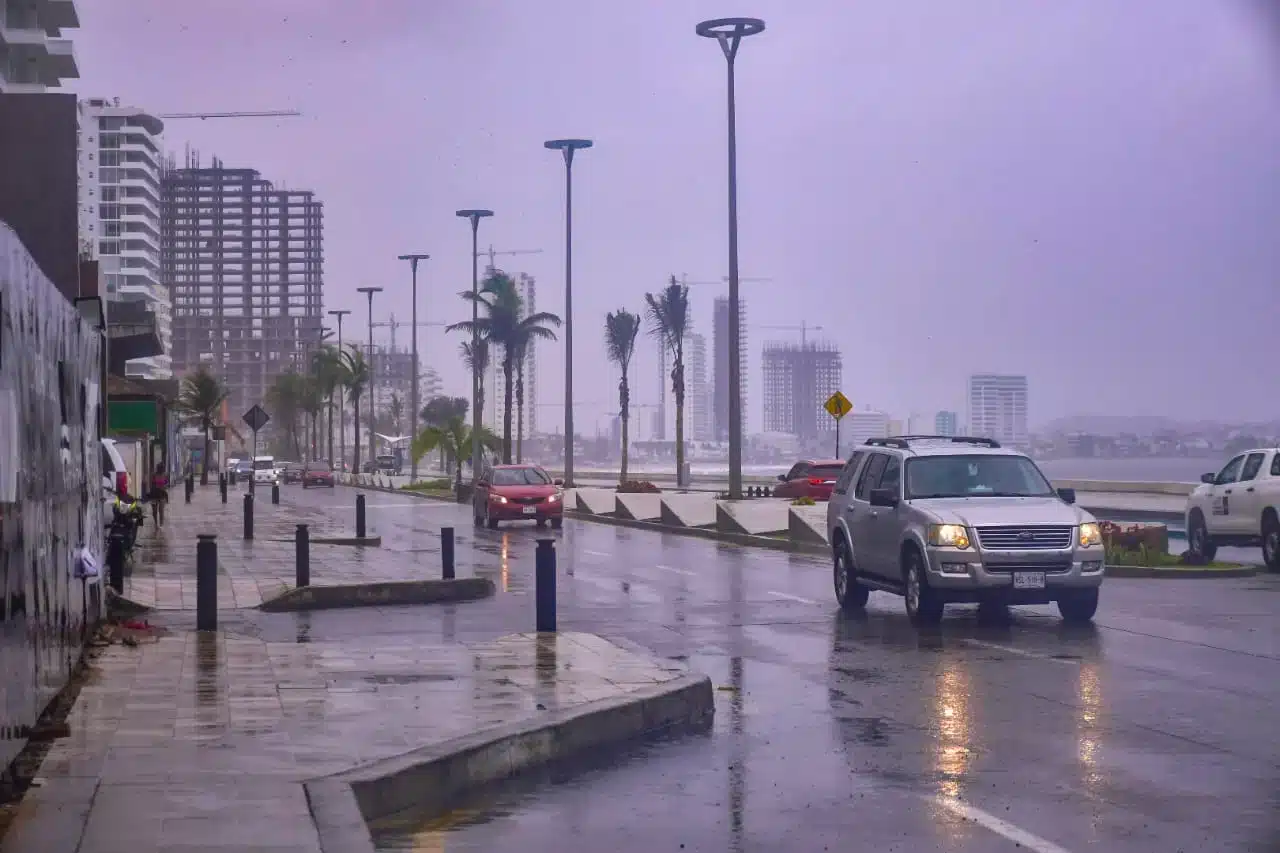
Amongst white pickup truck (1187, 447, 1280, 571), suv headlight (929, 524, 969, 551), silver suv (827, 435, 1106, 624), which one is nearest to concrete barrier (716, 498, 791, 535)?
white pickup truck (1187, 447, 1280, 571)

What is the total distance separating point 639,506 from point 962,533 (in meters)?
28.6

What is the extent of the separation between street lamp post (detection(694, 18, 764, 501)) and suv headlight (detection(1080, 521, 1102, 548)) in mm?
21719

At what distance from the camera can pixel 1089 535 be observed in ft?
59.7

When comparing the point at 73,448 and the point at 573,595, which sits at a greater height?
the point at 73,448

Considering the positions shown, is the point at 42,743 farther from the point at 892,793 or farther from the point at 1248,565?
the point at 1248,565

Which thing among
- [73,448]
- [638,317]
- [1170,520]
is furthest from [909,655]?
[638,317]

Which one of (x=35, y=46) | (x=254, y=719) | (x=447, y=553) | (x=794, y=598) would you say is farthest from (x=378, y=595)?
(x=35, y=46)

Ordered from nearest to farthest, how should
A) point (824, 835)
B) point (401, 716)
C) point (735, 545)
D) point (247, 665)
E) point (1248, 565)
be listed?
point (824, 835) < point (401, 716) < point (247, 665) < point (1248, 565) < point (735, 545)

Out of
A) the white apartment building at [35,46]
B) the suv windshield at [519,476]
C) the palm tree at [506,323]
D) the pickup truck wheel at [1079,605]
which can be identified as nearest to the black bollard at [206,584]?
the pickup truck wheel at [1079,605]

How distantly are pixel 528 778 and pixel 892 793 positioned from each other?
2027mm

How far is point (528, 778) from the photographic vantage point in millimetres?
9836

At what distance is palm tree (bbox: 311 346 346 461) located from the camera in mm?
145000

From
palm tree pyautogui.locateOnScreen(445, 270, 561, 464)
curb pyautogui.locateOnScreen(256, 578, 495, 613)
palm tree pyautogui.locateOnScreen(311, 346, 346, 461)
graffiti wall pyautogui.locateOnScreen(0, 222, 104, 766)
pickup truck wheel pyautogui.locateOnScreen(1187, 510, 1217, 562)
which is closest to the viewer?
graffiti wall pyautogui.locateOnScreen(0, 222, 104, 766)

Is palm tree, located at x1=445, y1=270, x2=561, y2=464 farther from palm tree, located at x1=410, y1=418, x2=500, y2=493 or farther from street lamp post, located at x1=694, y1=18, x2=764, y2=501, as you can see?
street lamp post, located at x1=694, y1=18, x2=764, y2=501
